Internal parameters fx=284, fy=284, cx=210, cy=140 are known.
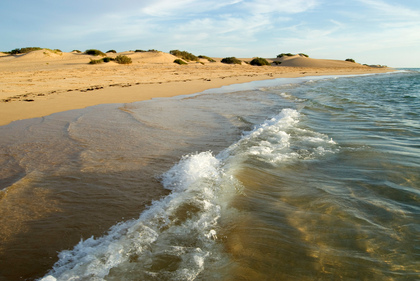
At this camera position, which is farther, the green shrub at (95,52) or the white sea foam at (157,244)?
the green shrub at (95,52)

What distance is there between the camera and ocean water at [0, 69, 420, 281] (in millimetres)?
1761

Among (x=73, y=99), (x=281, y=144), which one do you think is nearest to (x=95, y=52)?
(x=73, y=99)

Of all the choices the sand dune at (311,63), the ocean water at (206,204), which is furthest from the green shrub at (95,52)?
the sand dune at (311,63)

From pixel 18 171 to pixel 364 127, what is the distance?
19.1 feet

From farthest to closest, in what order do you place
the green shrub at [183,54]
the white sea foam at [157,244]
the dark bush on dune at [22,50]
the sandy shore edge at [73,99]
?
the green shrub at [183,54] → the dark bush on dune at [22,50] → the sandy shore edge at [73,99] → the white sea foam at [157,244]

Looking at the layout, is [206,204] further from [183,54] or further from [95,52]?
[183,54]

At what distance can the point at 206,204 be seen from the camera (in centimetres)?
248

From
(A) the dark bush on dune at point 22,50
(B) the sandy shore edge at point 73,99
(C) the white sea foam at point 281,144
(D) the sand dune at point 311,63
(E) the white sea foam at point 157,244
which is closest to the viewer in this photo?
(E) the white sea foam at point 157,244

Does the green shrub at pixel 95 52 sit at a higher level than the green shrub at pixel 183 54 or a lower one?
lower

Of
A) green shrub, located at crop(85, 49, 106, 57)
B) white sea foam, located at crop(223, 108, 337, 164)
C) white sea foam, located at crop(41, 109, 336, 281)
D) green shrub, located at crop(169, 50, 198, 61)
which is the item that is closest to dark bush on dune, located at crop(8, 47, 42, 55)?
green shrub, located at crop(85, 49, 106, 57)

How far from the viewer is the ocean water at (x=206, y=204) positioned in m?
1.76

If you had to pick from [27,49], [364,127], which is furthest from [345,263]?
[27,49]

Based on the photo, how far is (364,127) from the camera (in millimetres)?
5668

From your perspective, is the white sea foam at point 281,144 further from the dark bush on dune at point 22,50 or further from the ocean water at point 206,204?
the dark bush on dune at point 22,50
